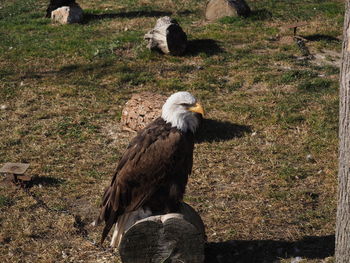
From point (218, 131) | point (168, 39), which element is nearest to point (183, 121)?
point (218, 131)

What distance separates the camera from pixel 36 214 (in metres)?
7.21

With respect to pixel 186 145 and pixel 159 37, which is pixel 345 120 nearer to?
pixel 186 145

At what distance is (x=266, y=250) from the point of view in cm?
636

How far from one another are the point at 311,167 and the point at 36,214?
3488 mm

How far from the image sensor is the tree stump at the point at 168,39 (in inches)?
485

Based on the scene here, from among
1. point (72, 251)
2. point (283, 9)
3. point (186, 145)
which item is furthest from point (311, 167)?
point (283, 9)

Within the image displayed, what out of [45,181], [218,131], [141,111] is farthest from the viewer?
[218,131]

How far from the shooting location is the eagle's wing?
6016 millimetres

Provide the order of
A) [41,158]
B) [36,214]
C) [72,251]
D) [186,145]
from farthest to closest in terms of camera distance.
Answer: [41,158] < [36,214] < [72,251] < [186,145]

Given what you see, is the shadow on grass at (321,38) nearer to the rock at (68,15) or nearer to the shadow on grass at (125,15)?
the shadow on grass at (125,15)

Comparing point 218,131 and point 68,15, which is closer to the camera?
point 218,131

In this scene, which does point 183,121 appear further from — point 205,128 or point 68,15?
point 68,15

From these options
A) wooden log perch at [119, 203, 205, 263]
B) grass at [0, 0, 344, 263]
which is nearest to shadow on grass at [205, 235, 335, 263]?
grass at [0, 0, 344, 263]

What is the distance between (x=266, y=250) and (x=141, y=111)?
339 cm
